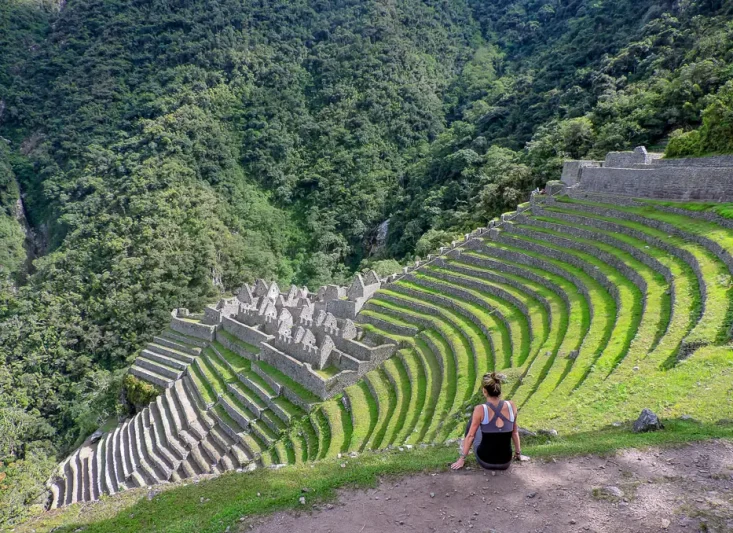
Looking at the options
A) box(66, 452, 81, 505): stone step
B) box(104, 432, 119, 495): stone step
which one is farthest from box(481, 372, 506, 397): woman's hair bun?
box(66, 452, 81, 505): stone step

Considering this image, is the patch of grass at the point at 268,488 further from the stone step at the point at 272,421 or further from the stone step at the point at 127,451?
the stone step at the point at 127,451

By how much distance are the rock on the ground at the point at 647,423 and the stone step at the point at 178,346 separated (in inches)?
978

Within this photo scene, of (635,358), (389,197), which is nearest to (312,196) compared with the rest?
(389,197)

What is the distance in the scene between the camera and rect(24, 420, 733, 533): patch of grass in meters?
6.57

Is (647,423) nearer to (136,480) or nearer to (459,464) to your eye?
(459,464)

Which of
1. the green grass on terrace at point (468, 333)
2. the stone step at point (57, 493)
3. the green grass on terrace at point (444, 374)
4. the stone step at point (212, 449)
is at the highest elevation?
the green grass on terrace at point (468, 333)

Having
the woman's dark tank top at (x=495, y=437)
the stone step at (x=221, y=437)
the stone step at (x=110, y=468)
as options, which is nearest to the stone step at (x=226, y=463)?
the stone step at (x=221, y=437)

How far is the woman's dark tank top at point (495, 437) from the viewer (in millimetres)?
5832

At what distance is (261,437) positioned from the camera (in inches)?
699

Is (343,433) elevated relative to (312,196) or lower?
lower

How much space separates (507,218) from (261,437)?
18460mm

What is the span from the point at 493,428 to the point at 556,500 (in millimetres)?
1142

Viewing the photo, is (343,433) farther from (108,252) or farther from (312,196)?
(312,196)

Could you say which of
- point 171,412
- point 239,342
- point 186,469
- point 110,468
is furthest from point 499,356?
point 110,468
